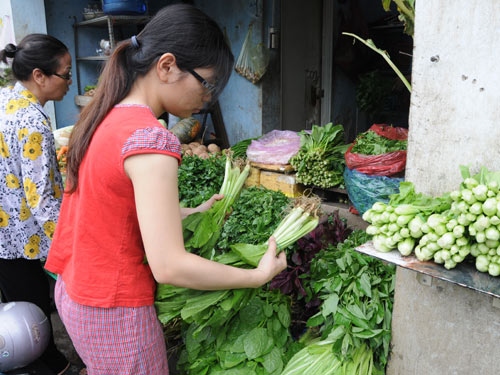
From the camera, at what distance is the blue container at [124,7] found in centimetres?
540

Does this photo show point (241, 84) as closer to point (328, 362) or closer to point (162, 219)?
point (328, 362)

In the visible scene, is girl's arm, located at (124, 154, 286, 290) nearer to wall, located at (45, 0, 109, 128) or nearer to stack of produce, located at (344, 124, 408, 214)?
stack of produce, located at (344, 124, 408, 214)

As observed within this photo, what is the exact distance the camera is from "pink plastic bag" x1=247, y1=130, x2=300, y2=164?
417 centimetres

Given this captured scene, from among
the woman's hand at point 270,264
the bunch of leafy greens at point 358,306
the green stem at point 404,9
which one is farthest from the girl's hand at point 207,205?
the green stem at point 404,9

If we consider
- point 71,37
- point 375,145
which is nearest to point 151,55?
point 375,145

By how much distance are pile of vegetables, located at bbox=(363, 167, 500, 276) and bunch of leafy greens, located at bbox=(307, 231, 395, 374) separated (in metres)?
0.61

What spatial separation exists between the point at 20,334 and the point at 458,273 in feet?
8.57

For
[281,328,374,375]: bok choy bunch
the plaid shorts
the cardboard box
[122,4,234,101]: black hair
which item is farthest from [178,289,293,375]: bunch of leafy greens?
the cardboard box

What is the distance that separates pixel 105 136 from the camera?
1408 millimetres

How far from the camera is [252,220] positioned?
288 cm

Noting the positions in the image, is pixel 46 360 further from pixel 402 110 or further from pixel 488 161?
pixel 402 110

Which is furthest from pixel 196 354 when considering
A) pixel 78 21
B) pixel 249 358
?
pixel 78 21

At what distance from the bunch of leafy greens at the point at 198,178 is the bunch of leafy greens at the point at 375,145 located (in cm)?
123

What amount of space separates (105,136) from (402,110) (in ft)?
22.5
